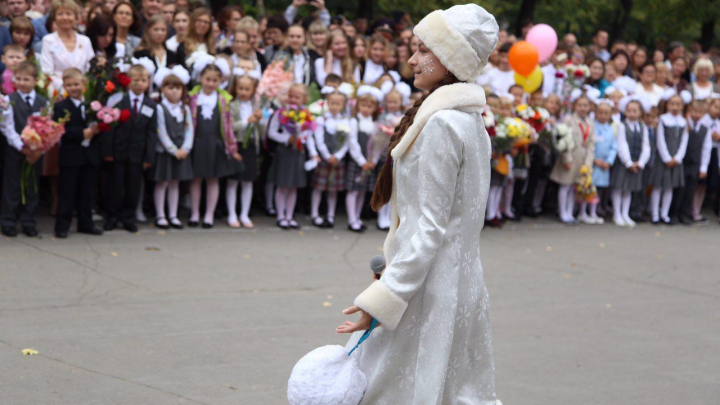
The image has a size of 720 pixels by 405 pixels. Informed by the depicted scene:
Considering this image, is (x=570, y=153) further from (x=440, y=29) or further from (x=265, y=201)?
(x=440, y=29)

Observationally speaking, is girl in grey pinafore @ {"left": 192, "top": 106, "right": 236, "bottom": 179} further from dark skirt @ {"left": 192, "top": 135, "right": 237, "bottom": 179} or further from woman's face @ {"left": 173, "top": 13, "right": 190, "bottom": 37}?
woman's face @ {"left": 173, "top": 13, "right": 190, "bottom": 37}

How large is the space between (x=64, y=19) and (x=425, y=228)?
7928 mm

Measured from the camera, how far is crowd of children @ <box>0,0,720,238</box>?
1026cm

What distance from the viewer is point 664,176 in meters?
14.9

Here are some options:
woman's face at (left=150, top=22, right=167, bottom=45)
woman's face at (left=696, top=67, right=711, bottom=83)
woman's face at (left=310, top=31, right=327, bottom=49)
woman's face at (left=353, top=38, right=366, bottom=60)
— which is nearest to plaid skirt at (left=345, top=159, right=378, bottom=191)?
woman's face at (left=353, top=38, right=366, bottom=60)

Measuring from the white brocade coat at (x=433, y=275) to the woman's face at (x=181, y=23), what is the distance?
333 inches

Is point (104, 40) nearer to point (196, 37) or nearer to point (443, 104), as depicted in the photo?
point (196, 37)

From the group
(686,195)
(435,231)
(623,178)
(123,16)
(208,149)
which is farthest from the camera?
(686,195)

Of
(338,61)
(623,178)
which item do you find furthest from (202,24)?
(623,178)

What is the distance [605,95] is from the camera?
591 inches

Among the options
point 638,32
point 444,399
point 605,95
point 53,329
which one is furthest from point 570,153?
point 638,32

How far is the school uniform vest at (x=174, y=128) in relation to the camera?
10898 millimetres

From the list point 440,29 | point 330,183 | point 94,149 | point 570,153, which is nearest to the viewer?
point 440,29

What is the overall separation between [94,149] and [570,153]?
21.7 feet
